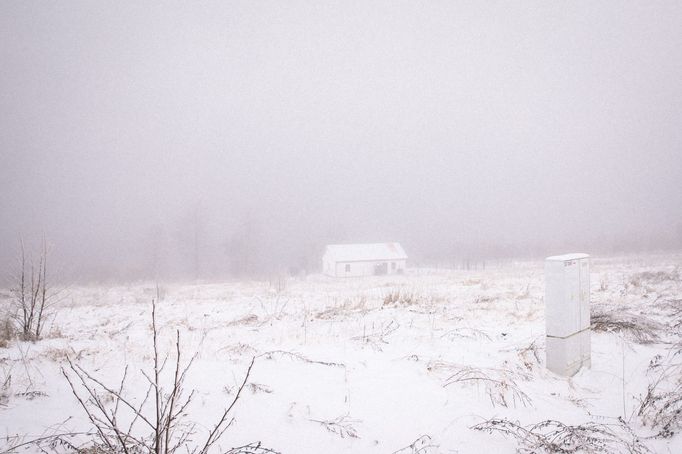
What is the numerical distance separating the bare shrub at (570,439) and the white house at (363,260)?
49346mm

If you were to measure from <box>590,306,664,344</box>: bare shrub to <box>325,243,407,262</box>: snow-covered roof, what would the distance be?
46.9m

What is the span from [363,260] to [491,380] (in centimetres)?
5024

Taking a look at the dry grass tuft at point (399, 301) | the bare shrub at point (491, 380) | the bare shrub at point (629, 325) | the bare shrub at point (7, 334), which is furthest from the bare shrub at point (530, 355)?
the bare shrub at point (7, 334)

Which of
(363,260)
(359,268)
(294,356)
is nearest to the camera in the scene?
(294,356)

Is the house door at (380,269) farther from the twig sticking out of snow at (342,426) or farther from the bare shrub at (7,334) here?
the twig sticking out of snow at (342,426)

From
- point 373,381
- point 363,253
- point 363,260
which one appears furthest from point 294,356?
point 363,253

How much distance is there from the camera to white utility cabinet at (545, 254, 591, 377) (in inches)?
179

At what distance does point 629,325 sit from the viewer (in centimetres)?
603

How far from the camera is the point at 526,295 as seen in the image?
10.9m

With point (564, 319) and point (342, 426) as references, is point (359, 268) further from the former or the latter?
point (342, 426)

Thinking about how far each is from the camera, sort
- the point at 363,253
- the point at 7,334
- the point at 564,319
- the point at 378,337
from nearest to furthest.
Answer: the point at 564,319 → the point at 378,337 → the point at 7,334 → the point at 363,253

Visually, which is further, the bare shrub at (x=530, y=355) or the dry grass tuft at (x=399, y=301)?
the dry grass tuft at (x=399, y=301)

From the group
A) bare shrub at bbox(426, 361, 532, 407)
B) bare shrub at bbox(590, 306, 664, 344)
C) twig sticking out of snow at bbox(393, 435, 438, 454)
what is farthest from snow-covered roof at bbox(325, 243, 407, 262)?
twig sticking out of snow at bbox(393, 435, 438, 454)

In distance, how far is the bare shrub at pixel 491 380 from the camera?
3.77 metres
